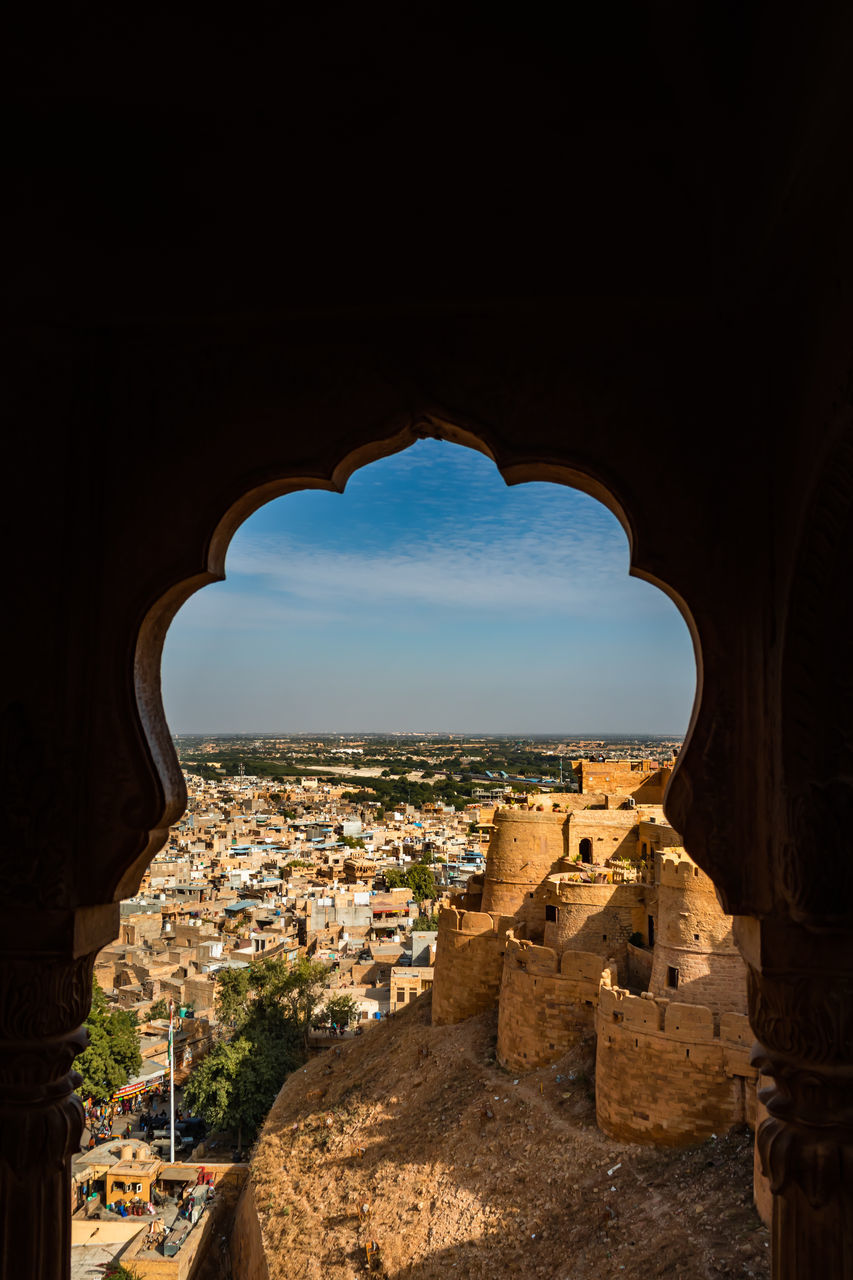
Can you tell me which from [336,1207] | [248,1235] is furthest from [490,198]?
[248,1235]

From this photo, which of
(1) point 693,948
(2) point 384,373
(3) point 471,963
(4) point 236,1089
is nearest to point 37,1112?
(2) point 384,373

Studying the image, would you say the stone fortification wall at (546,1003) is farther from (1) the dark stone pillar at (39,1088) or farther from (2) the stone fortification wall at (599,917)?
(1) the dark stone pillar at (39,1088)

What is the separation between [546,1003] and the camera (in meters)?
14.0

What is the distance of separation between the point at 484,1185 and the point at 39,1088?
11467mm

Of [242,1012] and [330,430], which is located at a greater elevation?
[330,430]

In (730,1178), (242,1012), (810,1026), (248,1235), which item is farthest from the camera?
(242,1012)

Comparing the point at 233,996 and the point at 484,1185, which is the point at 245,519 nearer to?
the point at 484,1185

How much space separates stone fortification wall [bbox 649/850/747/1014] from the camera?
11.7 meters

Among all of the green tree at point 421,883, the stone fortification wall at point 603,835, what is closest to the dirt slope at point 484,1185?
the stone fortification wall at point 603,835

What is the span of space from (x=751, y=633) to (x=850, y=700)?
0.25 meters

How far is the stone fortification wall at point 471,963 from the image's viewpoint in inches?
656

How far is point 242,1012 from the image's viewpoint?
→ 23.5 m

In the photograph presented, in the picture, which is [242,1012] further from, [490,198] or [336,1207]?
[490,198]

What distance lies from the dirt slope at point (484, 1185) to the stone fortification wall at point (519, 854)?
94.5 inches
